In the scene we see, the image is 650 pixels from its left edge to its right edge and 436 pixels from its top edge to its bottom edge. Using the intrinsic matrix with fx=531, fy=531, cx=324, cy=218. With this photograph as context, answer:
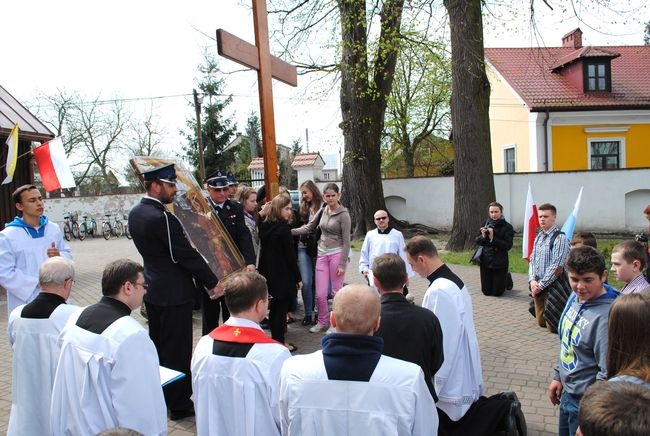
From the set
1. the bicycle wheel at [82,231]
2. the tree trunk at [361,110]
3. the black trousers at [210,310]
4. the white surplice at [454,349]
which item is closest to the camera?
the white surplice at [454,349]

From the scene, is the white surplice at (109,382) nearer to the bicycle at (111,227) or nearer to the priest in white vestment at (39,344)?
the priest in white vestment at (39,344)

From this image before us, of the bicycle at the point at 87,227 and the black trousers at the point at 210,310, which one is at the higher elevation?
the black trousers at the point at 210,310

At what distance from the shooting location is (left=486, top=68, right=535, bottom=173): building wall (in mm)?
25094

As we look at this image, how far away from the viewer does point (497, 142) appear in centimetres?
2806

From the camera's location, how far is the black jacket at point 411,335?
9.32 feet

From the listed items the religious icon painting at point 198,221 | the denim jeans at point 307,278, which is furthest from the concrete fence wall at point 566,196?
the religious icon painting at point 198,221

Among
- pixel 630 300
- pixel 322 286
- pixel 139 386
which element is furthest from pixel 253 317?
pixel 322 286

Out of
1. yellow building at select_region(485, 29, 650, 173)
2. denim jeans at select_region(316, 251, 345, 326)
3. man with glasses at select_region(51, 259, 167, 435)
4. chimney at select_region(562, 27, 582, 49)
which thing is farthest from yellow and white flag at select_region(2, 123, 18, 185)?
chimney at select_region(562, 27, 582, 49)

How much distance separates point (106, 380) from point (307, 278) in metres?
4.79

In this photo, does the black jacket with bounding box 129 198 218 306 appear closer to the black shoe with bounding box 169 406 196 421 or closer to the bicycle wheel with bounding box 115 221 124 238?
the black shoe with bounding box 169 406 196 421

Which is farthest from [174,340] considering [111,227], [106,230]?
[111,227]

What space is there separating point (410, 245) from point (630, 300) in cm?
159

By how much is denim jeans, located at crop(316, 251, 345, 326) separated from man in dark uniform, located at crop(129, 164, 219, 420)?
2610mm

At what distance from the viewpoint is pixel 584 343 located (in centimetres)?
295
